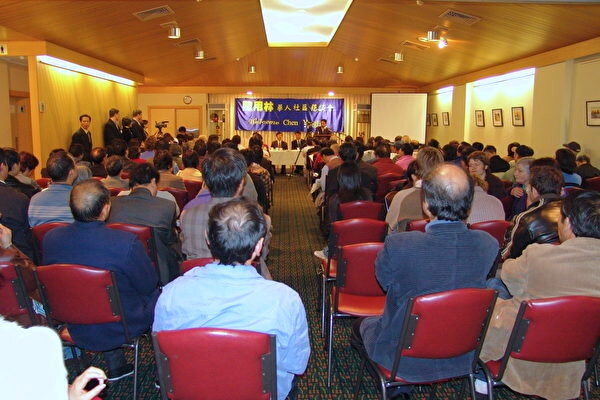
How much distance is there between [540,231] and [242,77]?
563 inches

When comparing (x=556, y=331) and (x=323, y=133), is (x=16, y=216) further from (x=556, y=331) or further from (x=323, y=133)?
(x=323, y=133)

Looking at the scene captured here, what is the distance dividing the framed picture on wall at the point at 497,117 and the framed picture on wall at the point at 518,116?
52 centimetres

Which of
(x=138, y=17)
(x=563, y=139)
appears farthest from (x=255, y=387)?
(x=563, y=139)

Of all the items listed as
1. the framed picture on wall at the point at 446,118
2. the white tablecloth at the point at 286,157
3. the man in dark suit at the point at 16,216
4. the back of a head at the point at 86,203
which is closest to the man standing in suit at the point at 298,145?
the white tablecloth at the point at 286,157

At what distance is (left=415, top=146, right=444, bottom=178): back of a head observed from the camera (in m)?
Result: 4.12

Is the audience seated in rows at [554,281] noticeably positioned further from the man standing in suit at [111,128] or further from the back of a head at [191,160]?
the man standing in suit at [111,128]

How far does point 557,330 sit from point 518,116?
31.3 ft

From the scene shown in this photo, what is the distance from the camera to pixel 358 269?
2.79m

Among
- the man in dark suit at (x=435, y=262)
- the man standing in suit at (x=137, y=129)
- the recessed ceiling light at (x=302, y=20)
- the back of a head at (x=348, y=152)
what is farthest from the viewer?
the man standing in suit at (x=137, y=129)

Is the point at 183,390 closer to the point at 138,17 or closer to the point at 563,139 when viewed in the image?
the point at 138,17

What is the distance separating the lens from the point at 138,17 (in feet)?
26.8

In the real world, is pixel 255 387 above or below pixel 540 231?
below

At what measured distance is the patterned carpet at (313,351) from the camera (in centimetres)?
287

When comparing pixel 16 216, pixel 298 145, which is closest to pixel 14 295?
pixel 16 216
